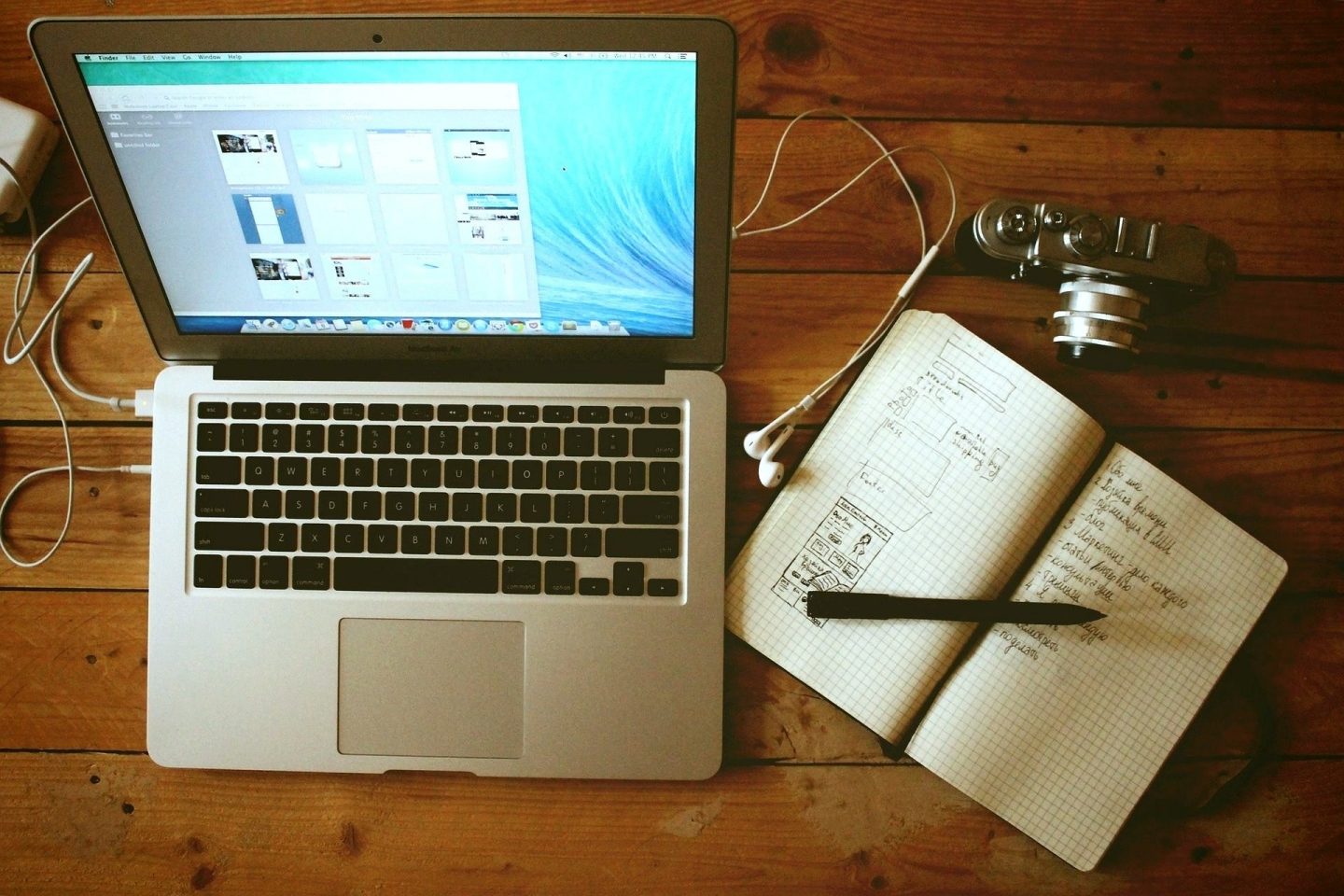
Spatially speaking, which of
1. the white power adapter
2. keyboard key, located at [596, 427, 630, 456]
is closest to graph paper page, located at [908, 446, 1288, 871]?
keyboard key, located at [596, 427, 630, 456]

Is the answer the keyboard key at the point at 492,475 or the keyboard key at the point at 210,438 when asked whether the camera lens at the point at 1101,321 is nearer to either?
the keyboard key at the point at 492,475

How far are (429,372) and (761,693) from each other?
365 millimetres

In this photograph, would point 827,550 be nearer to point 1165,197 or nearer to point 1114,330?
point 1114,330

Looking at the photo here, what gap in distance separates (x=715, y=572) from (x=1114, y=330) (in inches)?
13.9

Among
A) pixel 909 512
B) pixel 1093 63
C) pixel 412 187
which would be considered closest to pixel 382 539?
pixel 412 187

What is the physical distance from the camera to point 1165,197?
0.75 metres

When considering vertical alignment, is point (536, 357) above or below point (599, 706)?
above

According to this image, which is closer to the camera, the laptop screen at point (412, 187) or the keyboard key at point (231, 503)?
the laptop screen at point (412, 187)

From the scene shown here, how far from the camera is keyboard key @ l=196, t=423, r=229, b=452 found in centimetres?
67

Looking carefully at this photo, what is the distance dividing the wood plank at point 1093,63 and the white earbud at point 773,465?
0.95ft

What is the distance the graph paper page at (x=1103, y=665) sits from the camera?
0.67 metres

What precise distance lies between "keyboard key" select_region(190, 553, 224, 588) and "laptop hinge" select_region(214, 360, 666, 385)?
0.14 metres

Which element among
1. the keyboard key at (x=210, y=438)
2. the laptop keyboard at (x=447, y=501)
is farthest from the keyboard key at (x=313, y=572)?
the keyboard key at (x=210, y=438)

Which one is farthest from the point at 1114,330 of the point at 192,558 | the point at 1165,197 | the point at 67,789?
the point at 67,789
